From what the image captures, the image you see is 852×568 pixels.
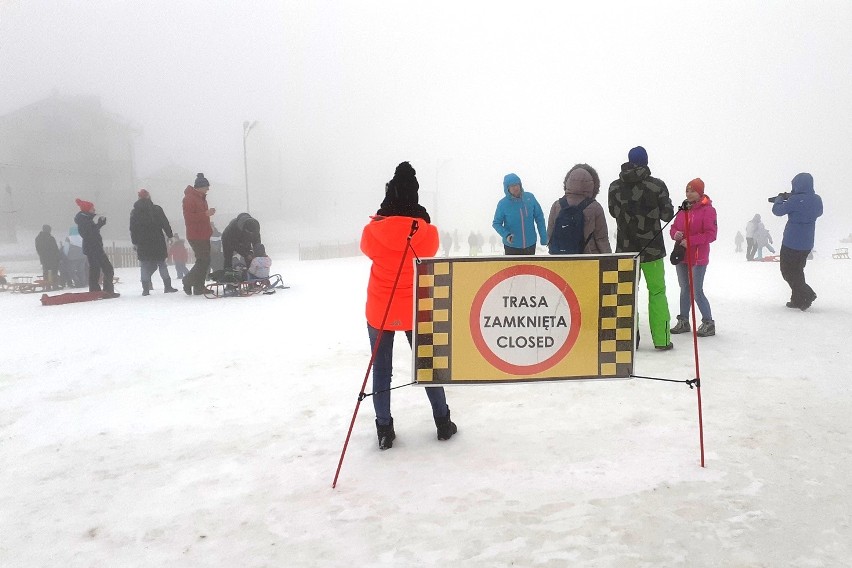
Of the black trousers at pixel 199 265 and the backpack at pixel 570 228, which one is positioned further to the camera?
the black trousers at pixel 199 265

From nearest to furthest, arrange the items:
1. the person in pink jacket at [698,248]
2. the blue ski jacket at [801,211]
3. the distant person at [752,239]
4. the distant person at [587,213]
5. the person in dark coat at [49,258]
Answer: the distant person at [587,213] < the person in pink jacket at [698,248] < the blue ski jacket at [801,211] < the person in dark coat at [49,258] < the distant person at [752,239]

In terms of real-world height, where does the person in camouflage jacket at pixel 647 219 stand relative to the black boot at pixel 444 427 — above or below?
above

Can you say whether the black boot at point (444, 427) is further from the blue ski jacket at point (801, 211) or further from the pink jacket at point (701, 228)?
the blue ski jacket at point (801, 211)

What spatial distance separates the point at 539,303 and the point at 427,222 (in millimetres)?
881

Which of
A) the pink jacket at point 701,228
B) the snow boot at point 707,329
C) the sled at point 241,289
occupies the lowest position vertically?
the snow boot at point 707,329

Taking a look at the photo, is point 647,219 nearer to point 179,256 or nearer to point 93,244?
point 93,244

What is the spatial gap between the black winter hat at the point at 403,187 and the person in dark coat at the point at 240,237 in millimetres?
7673

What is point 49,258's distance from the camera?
12617 millimetres

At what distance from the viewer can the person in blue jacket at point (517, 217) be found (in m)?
6.45

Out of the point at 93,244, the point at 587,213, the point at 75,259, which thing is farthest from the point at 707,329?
the point at 75,259

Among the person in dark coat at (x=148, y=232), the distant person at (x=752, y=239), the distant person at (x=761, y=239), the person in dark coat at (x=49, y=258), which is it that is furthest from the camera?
the distant person at (x=761, y=239)

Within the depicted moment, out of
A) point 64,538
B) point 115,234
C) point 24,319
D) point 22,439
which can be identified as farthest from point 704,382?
point 115,234

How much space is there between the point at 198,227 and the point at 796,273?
10.2 metres

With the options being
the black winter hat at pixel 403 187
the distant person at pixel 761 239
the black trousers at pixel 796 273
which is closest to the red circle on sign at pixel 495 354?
the black winter hat at pixel 403 187
